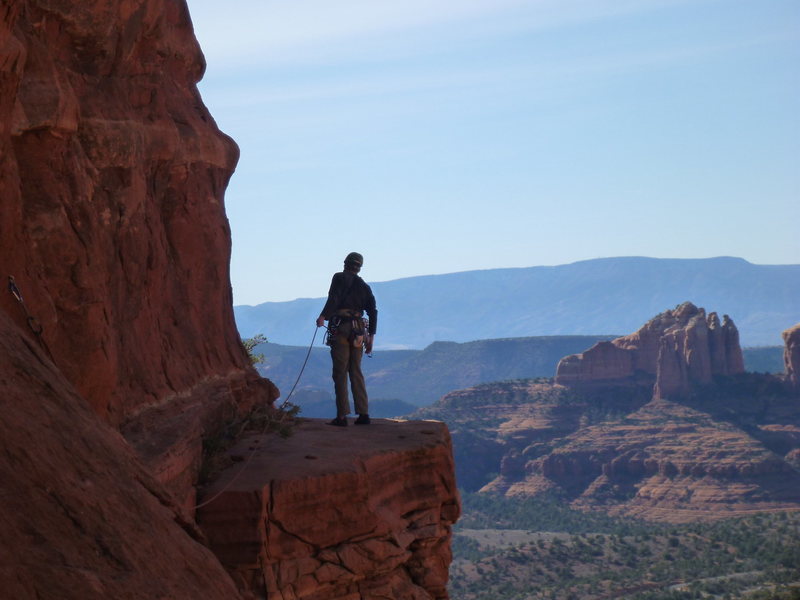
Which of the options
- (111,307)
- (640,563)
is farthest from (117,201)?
(640,563)

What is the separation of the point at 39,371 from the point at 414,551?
6094 millimetres

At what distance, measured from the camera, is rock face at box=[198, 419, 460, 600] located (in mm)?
9500

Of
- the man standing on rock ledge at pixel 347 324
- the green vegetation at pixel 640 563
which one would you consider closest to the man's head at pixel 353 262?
the man standing on rock ledge at pixel 347 324

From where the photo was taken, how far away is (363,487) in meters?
10.5

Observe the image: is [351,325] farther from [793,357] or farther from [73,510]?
[793,357]

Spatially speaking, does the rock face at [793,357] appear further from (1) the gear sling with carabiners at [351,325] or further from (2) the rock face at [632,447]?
(1) the gear sling with carabiners at [351,325]

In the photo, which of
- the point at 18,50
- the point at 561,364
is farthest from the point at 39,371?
the point at 561,364

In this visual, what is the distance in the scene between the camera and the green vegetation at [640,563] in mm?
45188

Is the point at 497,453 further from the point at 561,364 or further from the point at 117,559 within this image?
the point at 117,559

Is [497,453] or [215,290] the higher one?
[215,290]

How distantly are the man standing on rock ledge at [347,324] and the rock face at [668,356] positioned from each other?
3232 inches

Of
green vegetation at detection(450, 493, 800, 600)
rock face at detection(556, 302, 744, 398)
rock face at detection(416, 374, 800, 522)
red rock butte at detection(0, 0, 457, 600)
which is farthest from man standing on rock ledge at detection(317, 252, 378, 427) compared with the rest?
rock face at detection(556, 302, 744, 398)

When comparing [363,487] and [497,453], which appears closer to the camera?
[363,487]

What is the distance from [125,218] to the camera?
1012cm
